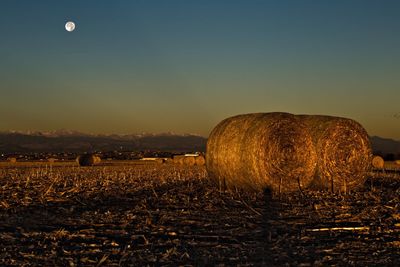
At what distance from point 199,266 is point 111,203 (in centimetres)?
678

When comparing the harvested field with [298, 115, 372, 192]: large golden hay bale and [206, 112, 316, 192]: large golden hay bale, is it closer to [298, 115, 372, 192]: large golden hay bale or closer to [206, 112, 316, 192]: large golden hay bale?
[206, 112, 316, 192]: large golden hay bale

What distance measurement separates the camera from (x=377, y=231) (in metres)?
8.79

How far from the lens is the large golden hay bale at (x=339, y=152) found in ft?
52.6

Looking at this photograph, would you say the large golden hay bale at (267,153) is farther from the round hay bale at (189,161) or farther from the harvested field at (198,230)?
the round hay bale at (189,161)

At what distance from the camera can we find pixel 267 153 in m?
15.2

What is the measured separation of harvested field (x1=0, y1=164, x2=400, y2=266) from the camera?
272 inches

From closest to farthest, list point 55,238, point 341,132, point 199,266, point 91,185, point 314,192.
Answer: point 199,266, point 55,238, point 314,192, point 341,132, point 91,185

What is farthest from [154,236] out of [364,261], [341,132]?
→ [341,132]

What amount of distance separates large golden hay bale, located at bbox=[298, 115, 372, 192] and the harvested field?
5.82ft

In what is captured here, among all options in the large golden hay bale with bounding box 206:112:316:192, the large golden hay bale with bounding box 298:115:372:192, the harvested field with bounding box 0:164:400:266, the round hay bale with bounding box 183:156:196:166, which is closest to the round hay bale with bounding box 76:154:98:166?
the round hay bale with bounding box 183:156:196:166

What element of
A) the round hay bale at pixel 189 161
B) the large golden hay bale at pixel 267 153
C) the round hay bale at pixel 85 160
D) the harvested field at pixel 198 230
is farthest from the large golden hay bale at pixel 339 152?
the round hay bale at pixel 85 160

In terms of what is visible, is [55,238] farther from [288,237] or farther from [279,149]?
[279,149]

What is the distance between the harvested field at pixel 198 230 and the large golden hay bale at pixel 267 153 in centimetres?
85

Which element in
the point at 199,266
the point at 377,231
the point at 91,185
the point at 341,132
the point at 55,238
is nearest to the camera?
the point at 199,266
